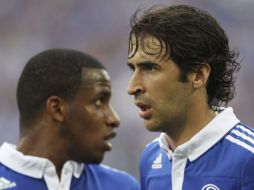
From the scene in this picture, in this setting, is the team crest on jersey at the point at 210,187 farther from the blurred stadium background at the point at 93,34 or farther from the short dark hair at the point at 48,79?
the blurred stadium background at the point at 93,34

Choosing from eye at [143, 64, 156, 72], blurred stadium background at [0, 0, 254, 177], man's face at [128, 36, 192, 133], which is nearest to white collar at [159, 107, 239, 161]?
man's face at [128, 36, 192, 133]

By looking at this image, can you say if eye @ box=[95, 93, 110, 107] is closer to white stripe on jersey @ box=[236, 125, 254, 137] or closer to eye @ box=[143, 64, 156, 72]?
eye @ box=[143, 64, 156, 72]

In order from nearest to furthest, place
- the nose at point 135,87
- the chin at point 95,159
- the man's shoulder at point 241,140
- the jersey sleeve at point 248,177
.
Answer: the chin at point 95,159
the jersey sleeve at point 248,177
the man's shoulder at point 241,140
the nose at point 135,87

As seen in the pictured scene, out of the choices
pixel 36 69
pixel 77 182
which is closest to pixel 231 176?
pixel 77 182

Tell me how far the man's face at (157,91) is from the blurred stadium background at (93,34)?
4096 millimetres

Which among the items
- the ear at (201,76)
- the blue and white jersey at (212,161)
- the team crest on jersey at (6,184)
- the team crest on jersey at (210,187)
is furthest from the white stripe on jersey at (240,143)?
the team crest on jersey at (6,184)

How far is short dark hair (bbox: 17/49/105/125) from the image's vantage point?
115 inches

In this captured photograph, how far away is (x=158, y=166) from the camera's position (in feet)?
11.6

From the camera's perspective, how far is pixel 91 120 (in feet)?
9.53

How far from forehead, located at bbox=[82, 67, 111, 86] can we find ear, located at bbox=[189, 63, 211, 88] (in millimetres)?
666

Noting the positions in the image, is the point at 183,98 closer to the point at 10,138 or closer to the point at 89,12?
the point at 10,138

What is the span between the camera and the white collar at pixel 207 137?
3311mm

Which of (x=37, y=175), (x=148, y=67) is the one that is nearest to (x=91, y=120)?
(x=37, y=175)

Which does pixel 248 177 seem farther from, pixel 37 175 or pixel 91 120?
pixel 37 175
